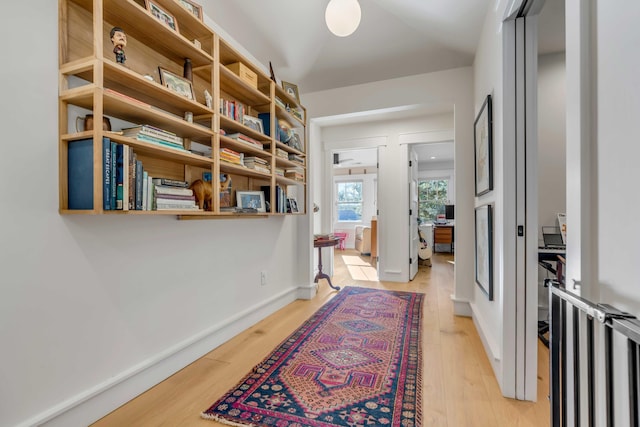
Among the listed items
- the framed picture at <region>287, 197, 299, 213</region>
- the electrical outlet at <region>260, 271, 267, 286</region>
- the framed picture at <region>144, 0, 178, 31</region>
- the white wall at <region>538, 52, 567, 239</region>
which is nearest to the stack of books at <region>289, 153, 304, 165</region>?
the framed picture at <region>287, 197, 299, 213</region>

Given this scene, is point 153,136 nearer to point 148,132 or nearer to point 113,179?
point 148,132

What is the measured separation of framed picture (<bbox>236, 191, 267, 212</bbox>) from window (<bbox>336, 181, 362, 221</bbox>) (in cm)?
580

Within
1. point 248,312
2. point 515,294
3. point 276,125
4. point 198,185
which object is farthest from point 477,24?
point 248,312

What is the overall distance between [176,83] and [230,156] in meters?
0.54

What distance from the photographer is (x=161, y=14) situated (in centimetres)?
157

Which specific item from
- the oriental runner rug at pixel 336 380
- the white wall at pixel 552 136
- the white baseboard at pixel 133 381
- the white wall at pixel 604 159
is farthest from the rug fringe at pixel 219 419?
the white wall at pixel 552 136

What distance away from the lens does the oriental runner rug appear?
1439 millimetres

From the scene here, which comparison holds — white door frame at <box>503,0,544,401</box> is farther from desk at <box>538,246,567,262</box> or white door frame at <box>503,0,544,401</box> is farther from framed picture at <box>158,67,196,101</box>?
framed picture at <box>158,67,196,101</box>

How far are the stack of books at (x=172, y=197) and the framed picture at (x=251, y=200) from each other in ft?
1.87

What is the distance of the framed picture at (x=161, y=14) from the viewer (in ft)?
4.92

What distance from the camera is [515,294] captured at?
1.62m

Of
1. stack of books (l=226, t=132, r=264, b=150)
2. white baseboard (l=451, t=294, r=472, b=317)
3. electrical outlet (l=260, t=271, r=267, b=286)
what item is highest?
stack of books (l=226, t=132, r=264, b=150)

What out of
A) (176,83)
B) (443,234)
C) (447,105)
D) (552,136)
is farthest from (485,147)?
(443,234)

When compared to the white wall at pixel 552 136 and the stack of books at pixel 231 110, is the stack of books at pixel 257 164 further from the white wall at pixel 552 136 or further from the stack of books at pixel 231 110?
the white wall at pixel 552 136
